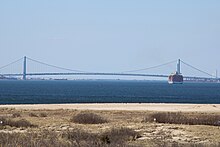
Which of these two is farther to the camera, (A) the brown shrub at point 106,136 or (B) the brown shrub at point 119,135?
(B) the brown shrub at point 119,135

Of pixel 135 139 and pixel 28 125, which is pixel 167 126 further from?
pixel 28 125

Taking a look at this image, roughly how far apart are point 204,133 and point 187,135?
2.98 ft

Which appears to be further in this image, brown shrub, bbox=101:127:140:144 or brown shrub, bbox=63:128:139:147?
brown shrub, bbox=101:127:140:144

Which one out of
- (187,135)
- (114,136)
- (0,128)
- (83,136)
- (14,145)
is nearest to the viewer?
(14,145)

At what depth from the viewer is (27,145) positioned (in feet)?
42.1

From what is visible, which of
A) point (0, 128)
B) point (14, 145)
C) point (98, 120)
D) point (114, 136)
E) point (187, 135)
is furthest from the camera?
point (98, 120)

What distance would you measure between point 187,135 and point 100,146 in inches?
367

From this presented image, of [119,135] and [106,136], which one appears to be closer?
[106,136]

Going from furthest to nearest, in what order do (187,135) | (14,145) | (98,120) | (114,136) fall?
(98,120) → (187,135) → (114,136) → (14,145)

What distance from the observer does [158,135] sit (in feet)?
71.4

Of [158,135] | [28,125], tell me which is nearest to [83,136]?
[158,135]

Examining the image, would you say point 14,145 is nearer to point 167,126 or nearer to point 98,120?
point 167,126

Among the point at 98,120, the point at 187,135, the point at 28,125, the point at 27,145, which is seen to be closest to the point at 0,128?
the point at 28,125

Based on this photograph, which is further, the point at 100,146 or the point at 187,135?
the point at 187,135
